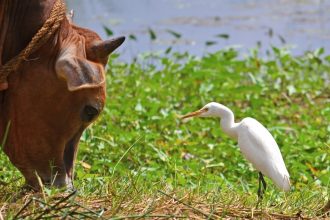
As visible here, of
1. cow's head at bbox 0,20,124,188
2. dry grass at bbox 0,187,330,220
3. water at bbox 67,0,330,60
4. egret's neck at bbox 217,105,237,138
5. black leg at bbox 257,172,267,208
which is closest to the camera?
dry grass at bbox 0,187,330,220

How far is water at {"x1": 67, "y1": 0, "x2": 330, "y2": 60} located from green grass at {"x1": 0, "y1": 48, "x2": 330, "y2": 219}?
6.30ft

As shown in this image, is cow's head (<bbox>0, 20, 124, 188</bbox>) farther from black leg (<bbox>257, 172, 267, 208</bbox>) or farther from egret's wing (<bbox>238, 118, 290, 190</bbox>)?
egret's wing (<bbox>238, 118, 290, 190</bbox>)

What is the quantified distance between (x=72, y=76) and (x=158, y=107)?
12.4ft

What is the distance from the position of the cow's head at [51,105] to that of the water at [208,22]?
7.03m

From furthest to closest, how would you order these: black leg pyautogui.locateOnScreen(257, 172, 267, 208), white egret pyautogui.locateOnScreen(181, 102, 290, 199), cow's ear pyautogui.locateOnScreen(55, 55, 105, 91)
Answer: white egret pyautogui.locateOnScreen(181, 102, 290, 199)
black leg pyautogui.locateOnScreen(257, 172, 267, 208)
cow's ear pyautogui.locateOnScreen(55, 55, 105, 91)

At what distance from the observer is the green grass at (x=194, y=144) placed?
16.2 ft

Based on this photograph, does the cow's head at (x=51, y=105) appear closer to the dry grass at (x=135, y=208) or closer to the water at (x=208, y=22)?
the dry grass at (x=135, y=208)

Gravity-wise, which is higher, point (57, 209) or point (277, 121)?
point (57, 209)

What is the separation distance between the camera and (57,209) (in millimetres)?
4328

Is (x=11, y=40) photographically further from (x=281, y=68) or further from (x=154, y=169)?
(x=281, y=68)

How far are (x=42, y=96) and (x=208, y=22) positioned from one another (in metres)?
10.1

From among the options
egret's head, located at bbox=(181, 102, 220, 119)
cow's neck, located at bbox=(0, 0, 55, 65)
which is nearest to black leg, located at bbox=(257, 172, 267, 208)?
egret's head, located at bbox=(181, 102, 220, 119)

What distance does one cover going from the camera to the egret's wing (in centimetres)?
589

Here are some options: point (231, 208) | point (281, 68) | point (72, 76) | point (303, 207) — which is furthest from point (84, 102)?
point (281, 68)
